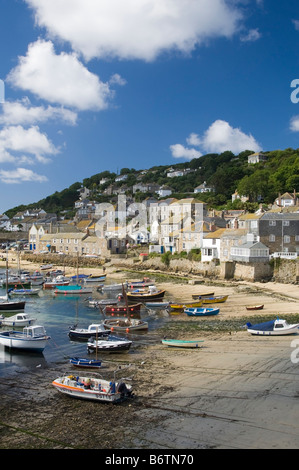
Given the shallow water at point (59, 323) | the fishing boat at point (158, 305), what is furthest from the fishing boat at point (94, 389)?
the fishing boat at point (158, 305)

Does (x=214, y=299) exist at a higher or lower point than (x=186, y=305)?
higher

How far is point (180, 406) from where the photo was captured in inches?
563

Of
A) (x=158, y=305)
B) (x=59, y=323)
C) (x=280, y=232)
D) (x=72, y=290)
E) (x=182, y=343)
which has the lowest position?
(x=59, y=323)

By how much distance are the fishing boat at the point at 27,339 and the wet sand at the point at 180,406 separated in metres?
2.83

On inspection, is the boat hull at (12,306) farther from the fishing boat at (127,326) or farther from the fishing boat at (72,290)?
the fishing boat at (127,326)

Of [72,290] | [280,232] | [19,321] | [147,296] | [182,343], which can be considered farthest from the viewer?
[280,232]

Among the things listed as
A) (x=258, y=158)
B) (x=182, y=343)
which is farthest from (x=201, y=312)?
(x=258, y=158)

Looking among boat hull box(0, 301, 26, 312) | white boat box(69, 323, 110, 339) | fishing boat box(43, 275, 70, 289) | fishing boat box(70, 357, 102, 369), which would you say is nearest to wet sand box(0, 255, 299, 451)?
fishing boat box(70, 357, 102, 369)

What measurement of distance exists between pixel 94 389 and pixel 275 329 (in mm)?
12611

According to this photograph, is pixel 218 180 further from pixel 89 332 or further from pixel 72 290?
pixel 89 332

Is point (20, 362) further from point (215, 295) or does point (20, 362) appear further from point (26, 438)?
point (215, 295)

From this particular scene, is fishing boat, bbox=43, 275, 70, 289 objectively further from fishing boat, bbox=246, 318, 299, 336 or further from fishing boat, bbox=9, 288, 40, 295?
fishing boat, bbox=246, 318, 299, 336

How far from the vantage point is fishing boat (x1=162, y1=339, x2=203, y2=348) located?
22.0 metres

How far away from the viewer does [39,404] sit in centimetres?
1538
